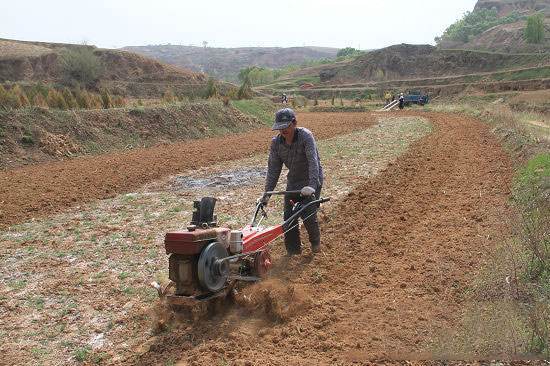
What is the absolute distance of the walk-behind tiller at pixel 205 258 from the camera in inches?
204

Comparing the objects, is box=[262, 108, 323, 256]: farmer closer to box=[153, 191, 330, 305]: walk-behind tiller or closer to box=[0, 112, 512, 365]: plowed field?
box=[0, 112, 512, 365]: plowed field

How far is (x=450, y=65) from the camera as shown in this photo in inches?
3268

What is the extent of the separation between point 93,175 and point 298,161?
9.12 meters

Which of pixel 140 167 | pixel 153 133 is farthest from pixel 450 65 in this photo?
pixel 140 167

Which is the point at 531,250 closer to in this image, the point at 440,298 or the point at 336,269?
the point at 440,298

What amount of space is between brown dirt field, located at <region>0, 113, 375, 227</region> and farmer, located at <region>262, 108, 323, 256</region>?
579 centimetres

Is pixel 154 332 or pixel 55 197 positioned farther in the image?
pixel 55 197

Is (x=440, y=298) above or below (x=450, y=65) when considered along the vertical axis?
below

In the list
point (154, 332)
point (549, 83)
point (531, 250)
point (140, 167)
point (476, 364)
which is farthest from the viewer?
point (549, 83)

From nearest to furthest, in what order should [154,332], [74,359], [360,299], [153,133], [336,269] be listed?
[74,359]
[154,332]
[360,299]
[336,269]
[153,133]

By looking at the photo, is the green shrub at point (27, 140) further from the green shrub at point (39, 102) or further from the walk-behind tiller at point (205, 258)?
the walk-behind tiller at point (205, 258)

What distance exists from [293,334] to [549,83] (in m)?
57.4

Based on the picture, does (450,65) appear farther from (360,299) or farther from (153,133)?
(360,299)

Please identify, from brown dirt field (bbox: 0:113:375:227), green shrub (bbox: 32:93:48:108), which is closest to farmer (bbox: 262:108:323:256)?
brown dirt field (bbox: 0:113:375:227)
